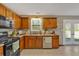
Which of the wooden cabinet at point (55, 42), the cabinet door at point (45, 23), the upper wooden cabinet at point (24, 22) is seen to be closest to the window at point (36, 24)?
the cabinet door at point (45, 23)

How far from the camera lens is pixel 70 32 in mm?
11195

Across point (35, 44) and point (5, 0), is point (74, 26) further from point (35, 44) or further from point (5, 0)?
point (5, 0)

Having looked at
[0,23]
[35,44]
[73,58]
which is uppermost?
[0,23]

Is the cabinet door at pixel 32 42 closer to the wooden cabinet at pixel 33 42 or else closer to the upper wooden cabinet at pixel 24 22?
the wooden cabinet at pixel 33 42

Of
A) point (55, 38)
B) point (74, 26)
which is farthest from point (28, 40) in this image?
point (74, 26)

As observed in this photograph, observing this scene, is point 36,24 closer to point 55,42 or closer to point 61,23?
point 61,23

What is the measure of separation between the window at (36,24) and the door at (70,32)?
5.47 feet

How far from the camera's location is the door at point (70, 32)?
11.1 metres

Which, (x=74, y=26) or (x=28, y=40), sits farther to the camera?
(x=74, y=26)

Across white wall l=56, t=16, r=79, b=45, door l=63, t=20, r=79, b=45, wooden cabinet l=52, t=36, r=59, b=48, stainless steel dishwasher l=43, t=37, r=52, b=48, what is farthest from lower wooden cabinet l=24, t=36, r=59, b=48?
door l=63, t=20, r=79, b=45

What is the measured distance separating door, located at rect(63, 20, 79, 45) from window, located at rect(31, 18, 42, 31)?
5.47 feet

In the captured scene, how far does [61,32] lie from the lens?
36.0 feet

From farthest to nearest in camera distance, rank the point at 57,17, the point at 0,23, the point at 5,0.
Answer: the point at 57,17
the point at 0,23
the point at 5,0

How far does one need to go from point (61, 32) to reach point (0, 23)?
6753mm
